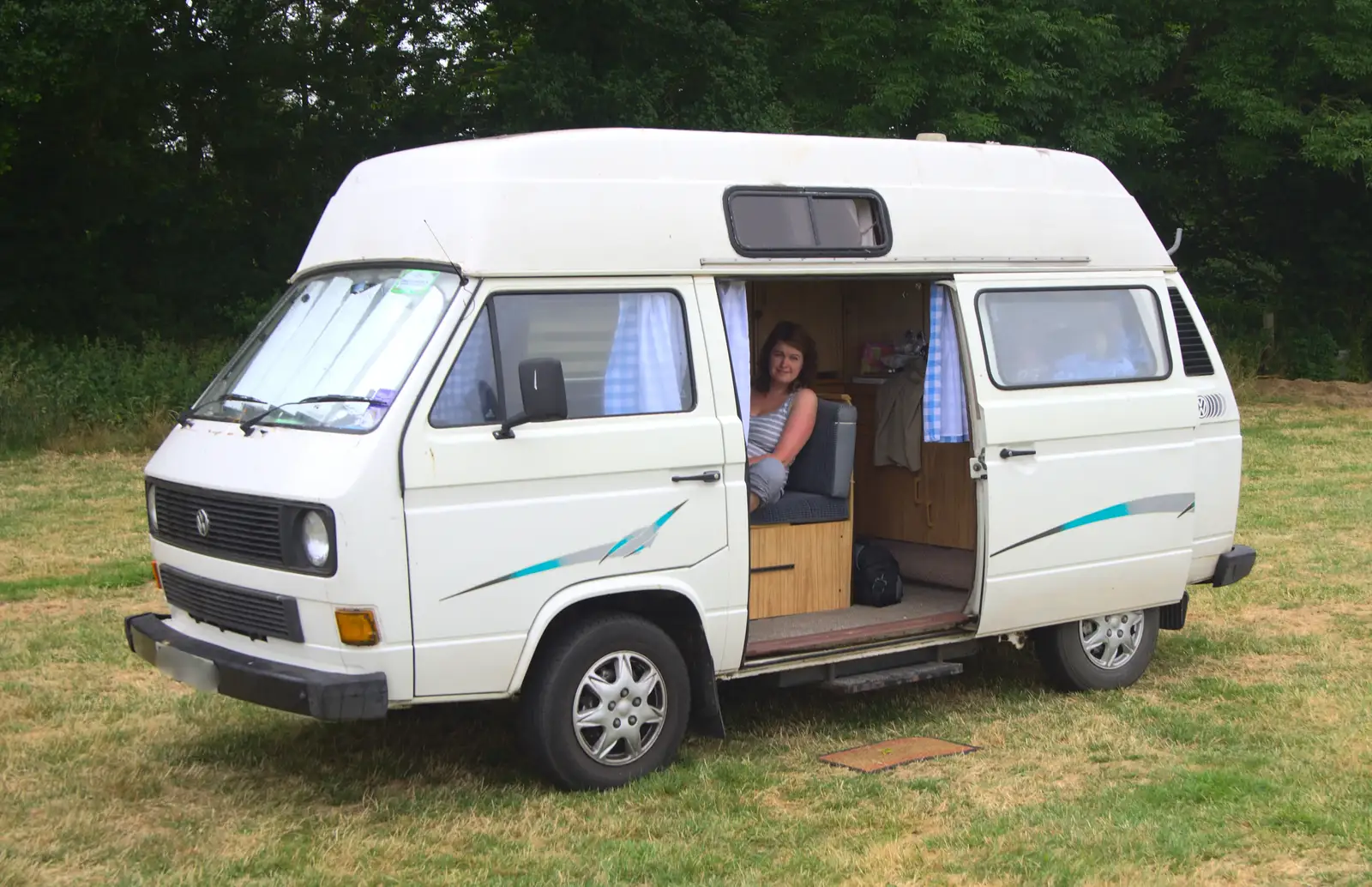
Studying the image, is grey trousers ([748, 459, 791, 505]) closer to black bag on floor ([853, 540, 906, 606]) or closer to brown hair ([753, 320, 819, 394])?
brown hair ([753, 320, 819, 394])

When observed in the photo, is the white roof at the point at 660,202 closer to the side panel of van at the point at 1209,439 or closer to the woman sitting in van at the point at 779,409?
the side panel of van at the point at 1209,439

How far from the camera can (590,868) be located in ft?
18.5

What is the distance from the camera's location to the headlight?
5.81m

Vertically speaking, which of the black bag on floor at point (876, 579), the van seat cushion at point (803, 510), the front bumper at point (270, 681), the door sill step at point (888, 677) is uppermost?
the van seat cushion at point (803, 510)

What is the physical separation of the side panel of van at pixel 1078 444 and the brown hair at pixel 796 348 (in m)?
0.91

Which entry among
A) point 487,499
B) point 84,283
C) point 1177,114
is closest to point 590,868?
point 487,499

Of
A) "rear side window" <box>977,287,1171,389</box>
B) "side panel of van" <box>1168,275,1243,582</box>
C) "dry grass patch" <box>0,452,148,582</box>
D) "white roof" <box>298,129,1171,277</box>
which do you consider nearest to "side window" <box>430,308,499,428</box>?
"white roof" <box>298,129,1171,277</box>

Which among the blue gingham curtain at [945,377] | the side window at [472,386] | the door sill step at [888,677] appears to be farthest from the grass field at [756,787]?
the side window at [472,386]

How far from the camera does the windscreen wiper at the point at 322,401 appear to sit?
6059mm

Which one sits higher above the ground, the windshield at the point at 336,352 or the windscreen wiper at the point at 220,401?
the windshield at the point at 336,352

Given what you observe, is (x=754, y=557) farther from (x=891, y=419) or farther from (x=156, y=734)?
(x=156, y=734)

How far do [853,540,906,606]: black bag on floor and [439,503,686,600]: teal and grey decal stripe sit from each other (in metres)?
1.88

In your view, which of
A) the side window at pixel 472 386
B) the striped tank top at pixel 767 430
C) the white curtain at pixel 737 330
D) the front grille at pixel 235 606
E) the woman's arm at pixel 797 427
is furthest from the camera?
the striped tank top at pixel 767 430

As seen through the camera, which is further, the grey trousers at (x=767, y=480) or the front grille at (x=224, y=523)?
the grey trousers at (x=767, y=480)
